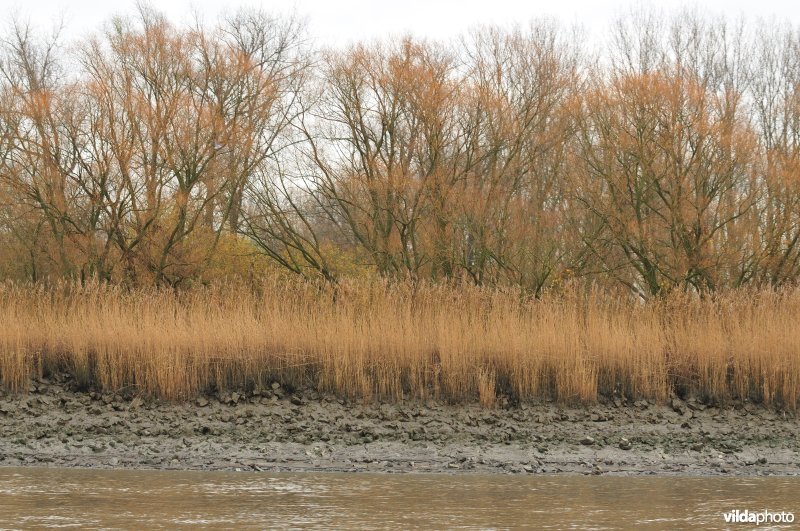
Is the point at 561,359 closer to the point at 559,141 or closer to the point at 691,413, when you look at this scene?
the point at 691,413

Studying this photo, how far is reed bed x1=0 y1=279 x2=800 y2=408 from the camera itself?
1114cm

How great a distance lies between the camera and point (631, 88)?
23531mm

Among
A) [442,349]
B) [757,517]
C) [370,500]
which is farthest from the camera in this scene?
[442,349]

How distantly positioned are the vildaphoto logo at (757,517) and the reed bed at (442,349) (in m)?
4.49

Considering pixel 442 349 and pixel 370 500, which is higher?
pixel 442 349

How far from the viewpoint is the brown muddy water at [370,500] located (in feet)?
19.9

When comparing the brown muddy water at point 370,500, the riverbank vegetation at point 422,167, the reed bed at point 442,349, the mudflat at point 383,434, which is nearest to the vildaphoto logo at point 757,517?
the brown muddy water at point 370,500

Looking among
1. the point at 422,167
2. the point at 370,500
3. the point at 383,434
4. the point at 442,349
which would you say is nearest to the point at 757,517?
the point at 370,500

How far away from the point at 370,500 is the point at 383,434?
10.0 ft

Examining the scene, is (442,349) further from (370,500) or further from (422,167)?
A: (422,167)

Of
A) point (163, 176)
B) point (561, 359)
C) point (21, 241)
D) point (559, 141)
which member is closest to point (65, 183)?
point (163, 176)

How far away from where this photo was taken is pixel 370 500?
6891 mm

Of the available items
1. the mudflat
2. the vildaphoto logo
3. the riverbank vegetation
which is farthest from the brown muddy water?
the riverbank vegetation

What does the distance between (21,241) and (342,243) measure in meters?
9.73
